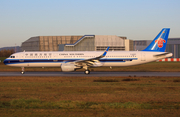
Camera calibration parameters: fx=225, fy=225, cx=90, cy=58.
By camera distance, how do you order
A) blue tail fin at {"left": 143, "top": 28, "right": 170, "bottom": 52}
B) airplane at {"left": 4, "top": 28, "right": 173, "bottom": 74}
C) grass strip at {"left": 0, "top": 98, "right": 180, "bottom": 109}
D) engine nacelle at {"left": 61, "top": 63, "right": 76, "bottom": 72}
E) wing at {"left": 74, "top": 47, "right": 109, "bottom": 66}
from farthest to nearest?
blue tail fin at {"left": 143, "top": 28, "right": 170, "bottom": 52} < airplane at {"left": 4, "top": 28, "right": 173, "bottom": 74} < wing at {"left": 74, "top": 47, "right": 109, "bottom": 66} < engine nacelle at {"left": 61, "top": 63, "right": 76, "bottom": 72} < grass strip at {"left": 0, "top": 98, "right": 180, "bottom": 109}

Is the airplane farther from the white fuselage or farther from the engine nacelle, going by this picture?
the engine nacelle

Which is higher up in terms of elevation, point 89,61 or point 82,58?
point 82,58

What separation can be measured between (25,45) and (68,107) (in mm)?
114606

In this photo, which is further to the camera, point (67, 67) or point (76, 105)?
point (67, 67)

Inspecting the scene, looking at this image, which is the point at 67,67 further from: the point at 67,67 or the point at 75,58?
the point at 75,58

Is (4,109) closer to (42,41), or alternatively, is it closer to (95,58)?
(95,58)

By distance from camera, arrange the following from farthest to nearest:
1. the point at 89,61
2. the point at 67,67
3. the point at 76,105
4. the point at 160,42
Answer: the point at 160,42, the point at 89,61, the point at 67,67, the point at 76,105

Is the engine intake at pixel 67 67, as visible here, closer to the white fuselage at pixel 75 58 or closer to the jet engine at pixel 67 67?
the jet engine at pixel 67 67

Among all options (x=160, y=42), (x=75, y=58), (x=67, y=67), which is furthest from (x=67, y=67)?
(x=160, y=42)

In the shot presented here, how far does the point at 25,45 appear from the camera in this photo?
396ft

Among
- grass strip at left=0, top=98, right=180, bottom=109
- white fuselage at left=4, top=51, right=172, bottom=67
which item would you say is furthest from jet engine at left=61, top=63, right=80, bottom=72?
grass strip at left=0, top=98, right=180, bottom=109

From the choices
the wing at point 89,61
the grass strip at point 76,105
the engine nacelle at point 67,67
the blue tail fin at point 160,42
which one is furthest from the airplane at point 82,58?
the grass strip at point 76,105

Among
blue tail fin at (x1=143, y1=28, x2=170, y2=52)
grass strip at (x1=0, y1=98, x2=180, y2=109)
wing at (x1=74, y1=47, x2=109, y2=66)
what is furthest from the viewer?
blue tail fin at (x1=143, y1=28, x2=170, y2=52)

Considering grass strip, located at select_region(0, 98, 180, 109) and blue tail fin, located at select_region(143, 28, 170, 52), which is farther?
blue tail fin, located at select_region(143, 28, 170, 52)
